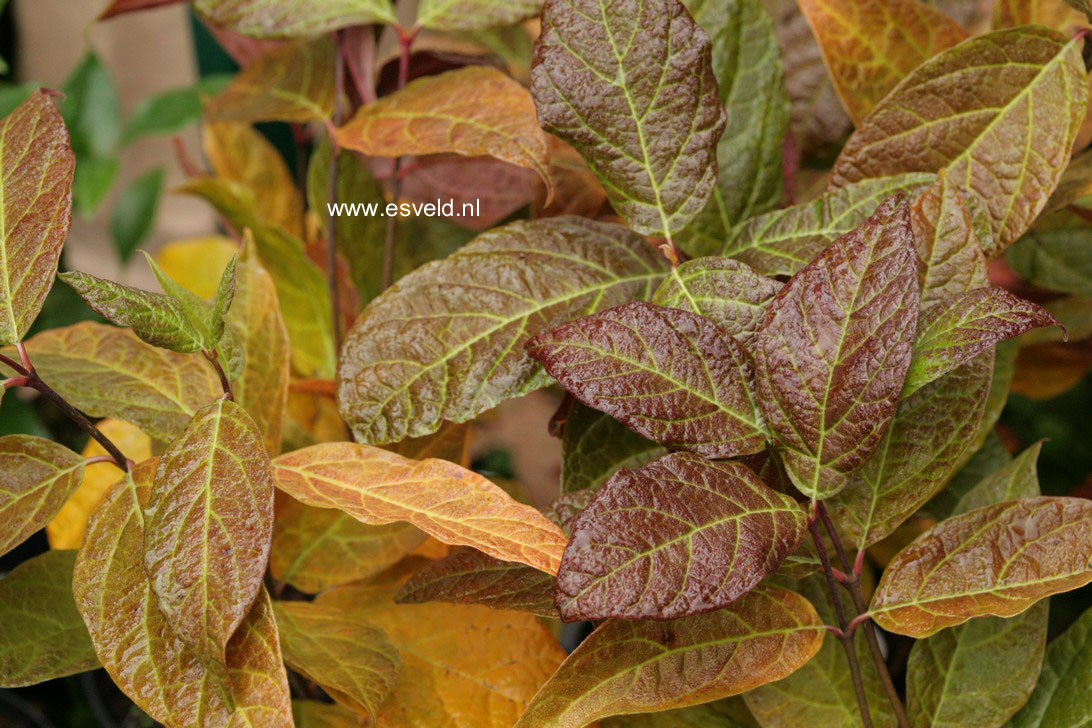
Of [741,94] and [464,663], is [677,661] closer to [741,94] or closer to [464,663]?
[464,663]

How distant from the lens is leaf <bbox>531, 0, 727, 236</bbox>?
1.30ft

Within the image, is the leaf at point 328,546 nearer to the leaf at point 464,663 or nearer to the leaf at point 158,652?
the leaf at point 464,663

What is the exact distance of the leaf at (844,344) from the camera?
0.35 meters

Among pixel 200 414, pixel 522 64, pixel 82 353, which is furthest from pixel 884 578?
pixel 522 64

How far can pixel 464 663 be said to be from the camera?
46cm

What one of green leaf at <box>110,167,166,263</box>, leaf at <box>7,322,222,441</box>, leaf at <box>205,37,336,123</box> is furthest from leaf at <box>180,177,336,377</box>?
green leaf at <box>110,167,166,263</box>

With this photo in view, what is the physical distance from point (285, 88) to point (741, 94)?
0.28 m

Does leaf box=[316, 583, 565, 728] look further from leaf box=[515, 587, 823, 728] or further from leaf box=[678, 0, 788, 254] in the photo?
leaf box=[678, 0, 788, 254]

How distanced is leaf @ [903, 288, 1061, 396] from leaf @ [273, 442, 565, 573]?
0.15m

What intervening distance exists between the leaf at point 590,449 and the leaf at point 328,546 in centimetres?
9

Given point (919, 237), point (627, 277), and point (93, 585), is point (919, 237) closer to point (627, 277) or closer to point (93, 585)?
point (627, 277)

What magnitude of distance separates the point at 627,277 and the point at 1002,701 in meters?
0.25

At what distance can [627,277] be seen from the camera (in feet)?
1.45

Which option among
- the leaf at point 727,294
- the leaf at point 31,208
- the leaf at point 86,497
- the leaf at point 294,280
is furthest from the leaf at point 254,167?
the leaf at point 727,294
